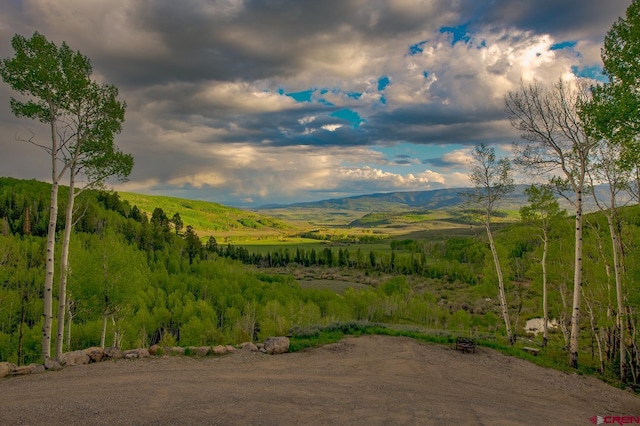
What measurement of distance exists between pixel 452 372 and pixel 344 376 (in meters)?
6.02

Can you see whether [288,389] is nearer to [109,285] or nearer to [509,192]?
[109,285]

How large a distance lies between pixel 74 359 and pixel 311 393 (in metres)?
12.3

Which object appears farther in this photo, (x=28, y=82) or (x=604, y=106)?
(x=28, y=82)

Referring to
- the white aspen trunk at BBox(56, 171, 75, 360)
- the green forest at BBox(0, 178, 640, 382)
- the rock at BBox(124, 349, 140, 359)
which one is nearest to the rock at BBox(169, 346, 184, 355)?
the rock at BBox(124, 349, 140, 359)

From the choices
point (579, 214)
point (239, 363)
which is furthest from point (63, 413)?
point (579, 214)

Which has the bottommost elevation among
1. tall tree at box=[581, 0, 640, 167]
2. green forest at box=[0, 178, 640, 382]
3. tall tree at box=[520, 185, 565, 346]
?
green forest at box=[0, 178, 640, 382]

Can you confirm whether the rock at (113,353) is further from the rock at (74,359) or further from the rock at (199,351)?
the rock at (199,351)

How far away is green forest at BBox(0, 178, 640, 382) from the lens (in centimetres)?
2802

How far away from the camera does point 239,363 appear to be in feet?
60.9

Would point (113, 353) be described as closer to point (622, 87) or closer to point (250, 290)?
point (622, 87)

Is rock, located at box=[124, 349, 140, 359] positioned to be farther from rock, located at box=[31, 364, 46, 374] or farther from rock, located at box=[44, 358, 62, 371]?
rock, located at box=[31, 364, 46, 374]

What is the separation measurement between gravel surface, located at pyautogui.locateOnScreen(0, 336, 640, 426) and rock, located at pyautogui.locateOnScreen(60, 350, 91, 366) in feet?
2.99

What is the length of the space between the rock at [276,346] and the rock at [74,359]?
9.28 meters

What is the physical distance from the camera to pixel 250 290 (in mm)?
86625
